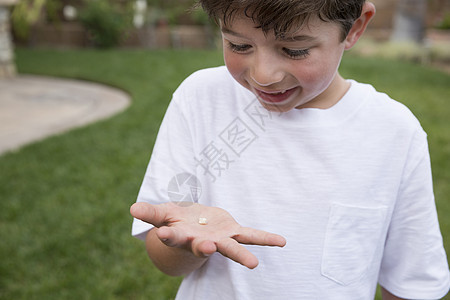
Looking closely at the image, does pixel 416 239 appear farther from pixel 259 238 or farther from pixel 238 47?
pixel 238 47

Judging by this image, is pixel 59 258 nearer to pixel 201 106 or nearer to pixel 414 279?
pixel 201 106

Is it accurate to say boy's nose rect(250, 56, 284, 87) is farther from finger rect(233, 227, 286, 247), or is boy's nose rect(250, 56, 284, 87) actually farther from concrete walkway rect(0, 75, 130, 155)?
concrete walkway rect(0, 75, 130, 155)

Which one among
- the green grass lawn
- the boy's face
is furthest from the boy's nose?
the green grass lawn

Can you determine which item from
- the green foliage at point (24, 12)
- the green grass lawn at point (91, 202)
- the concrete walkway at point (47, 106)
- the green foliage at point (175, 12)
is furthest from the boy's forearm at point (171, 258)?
the green foliage at point (175, 12)

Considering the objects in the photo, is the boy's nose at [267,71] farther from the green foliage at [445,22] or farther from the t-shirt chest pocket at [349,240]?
the green foliage at [445,22]

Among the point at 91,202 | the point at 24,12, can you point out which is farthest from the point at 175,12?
the point at 91,202

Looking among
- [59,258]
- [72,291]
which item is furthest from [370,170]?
[59,258]
